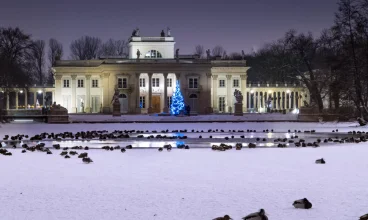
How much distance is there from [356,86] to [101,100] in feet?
180

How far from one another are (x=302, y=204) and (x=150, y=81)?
7593 centimetres

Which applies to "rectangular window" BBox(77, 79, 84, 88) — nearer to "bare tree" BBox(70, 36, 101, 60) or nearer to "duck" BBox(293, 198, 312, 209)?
"bare tree" BBox(70, 36, 101, 60)

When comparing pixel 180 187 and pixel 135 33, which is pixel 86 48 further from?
pixel 180 187

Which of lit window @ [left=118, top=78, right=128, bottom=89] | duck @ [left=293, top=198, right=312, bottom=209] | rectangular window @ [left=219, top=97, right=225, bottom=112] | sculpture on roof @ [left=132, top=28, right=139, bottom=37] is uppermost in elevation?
sculpture on roof @ [left=132, top=28, right=139, bottom=37]

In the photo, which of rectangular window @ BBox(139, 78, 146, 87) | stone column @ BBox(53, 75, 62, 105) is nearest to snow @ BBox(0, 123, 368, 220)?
rectangular window @ BBox(139, 78, 146, 87)

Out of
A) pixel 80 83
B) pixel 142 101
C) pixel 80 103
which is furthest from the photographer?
pixel 80 83

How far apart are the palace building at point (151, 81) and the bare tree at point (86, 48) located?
21919 millimetres

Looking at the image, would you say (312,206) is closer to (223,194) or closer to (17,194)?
(223,194)

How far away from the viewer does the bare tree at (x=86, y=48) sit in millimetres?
115438

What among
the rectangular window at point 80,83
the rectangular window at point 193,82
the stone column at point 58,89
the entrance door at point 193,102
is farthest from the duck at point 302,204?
the rectangular window at point 80,83

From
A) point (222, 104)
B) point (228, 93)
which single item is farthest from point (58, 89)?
point (228, 93)

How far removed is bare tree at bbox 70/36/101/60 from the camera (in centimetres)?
11544

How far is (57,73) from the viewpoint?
90.4 meters

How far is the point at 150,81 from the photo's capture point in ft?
276
